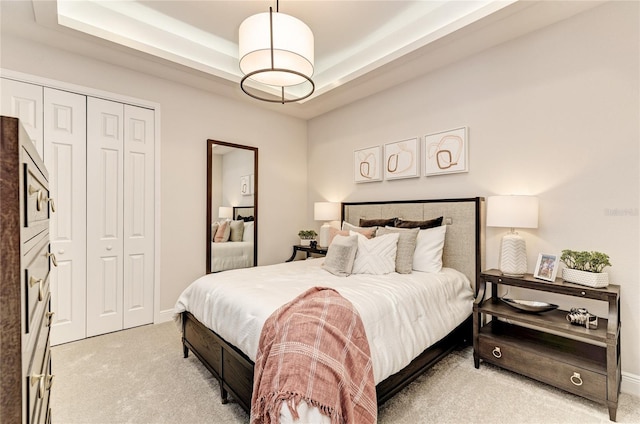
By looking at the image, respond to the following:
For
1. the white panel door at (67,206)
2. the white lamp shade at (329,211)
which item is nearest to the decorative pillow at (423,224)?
Result: the white lamp shade at (329,211)

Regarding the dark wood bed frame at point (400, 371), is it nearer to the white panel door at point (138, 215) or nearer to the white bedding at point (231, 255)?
the white panel door at point (138, 215)

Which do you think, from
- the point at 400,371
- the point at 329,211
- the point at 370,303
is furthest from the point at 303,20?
the point at 400,371

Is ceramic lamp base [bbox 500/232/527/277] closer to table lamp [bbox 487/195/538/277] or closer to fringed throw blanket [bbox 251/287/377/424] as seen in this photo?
table lamp [bbox 487/195/538/277]

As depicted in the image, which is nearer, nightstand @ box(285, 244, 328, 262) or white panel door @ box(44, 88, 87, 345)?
white panel door @ box(44, 88, 87, 345)

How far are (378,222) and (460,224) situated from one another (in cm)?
82

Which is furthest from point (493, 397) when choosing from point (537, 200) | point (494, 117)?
point (494, 117)

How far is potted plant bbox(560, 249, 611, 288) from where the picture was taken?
202 cm

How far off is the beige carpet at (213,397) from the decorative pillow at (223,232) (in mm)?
1542

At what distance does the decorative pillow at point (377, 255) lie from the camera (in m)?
2.61

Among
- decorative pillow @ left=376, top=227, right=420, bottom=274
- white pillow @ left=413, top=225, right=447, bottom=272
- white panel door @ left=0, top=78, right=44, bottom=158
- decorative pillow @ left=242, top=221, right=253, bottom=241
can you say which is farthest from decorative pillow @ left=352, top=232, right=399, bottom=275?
white panel door @ left=0, top=78, right=44, bottom=158

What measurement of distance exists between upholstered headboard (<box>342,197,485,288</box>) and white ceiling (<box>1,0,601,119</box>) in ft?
4.59

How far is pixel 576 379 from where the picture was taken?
1.94 metres

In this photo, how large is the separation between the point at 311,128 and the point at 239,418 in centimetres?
390

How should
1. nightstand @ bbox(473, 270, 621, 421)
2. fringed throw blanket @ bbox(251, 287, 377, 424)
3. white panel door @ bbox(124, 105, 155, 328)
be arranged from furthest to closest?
white panel door @ bbox(124, 105, 155, 328), nightstand @ bbox(473, 270, 621, 421), fringed throw blanket @ bbox(251, 287, 377, 424)
